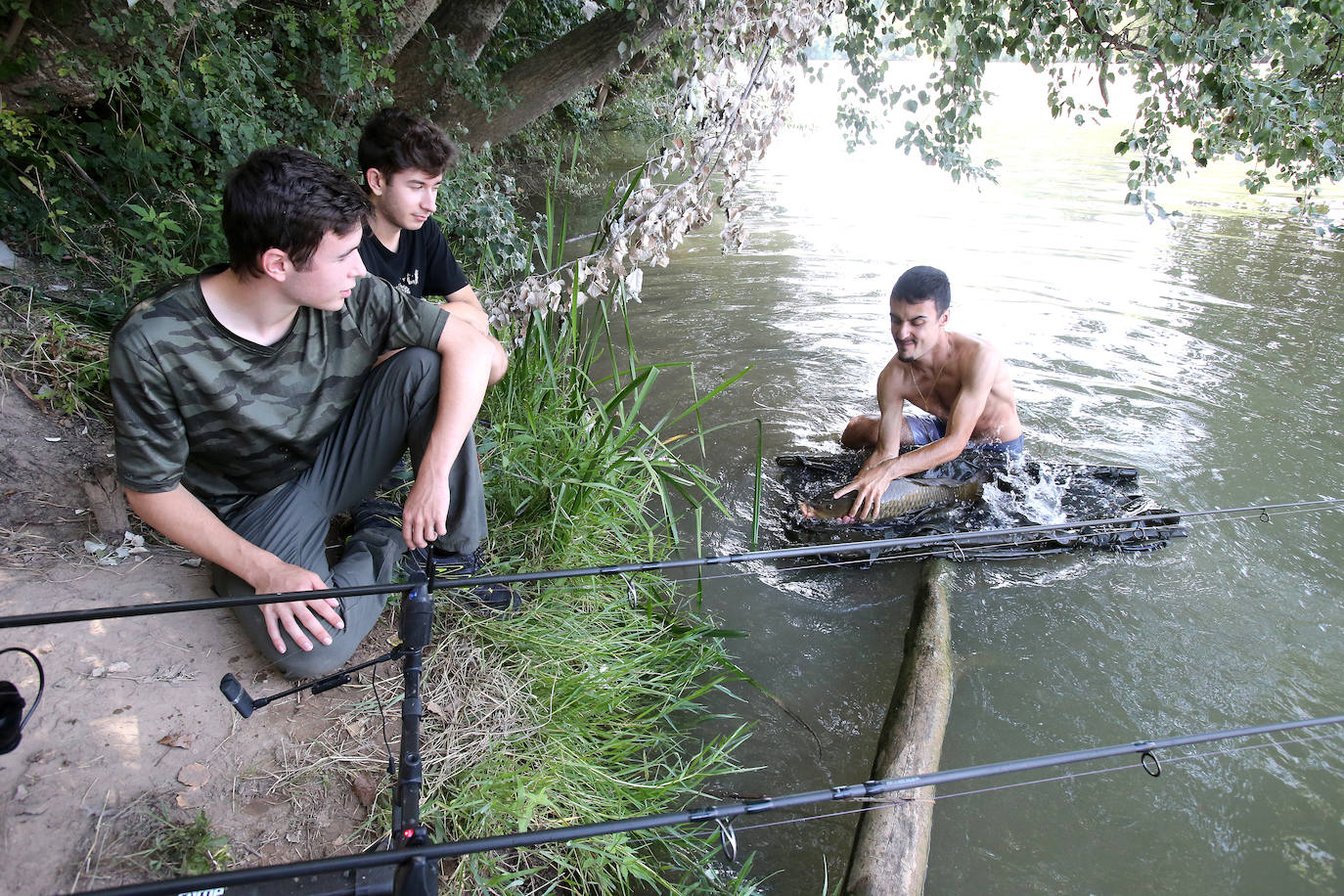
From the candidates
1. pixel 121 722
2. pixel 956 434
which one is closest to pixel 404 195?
pixel 121 722

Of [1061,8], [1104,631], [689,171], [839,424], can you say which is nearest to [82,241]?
[689,171]

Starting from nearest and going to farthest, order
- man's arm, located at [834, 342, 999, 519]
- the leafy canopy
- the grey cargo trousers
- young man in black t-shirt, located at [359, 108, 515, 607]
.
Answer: the grey cargo trousers → young man in black t-shirt, located at [359, 108, 515, 607] → the leafy canopy → man's arm, located at [834, 342, 999, 519]

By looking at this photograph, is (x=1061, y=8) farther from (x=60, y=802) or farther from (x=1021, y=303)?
(x=60, y=802)

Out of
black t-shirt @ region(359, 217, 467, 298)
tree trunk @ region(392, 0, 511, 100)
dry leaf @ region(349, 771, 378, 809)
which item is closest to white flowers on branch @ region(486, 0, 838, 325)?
black t-shirt @ region(359, 217, 467, 298)

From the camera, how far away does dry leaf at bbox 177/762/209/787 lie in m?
2.03

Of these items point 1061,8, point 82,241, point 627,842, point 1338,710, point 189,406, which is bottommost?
point 1338,710

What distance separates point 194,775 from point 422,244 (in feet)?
6.95

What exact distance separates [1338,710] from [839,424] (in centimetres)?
270

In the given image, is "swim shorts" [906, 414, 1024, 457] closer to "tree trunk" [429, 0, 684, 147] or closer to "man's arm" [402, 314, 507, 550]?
"man's arm" [402, 314, 507, 550]

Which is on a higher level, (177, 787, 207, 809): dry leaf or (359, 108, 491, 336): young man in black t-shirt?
(359, 108, 491, 336): young man in black t-shirt

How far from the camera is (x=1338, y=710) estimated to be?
2.89 meters

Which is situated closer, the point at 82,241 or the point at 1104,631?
the point at 1104,631

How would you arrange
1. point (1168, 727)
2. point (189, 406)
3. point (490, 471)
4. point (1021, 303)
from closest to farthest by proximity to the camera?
point (189, 406)
point (1168, 727)
point (490, 471)
point (1021, 303)

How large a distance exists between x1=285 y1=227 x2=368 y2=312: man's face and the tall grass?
1.07 meters
